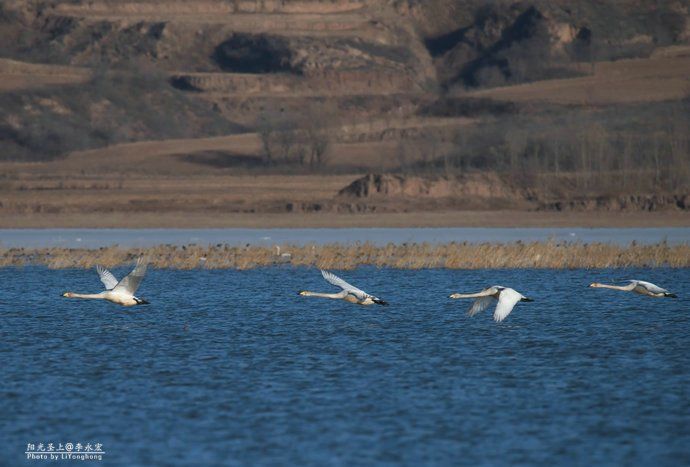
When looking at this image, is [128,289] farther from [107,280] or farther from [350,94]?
[350,94]

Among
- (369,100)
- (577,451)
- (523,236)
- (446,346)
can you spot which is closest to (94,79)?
(369,100)

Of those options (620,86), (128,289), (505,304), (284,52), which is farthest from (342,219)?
(284,52)

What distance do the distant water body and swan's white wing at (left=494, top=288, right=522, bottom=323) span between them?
65.1 ft

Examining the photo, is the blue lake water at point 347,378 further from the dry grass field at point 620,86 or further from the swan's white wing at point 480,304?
the dry grass field at point 620,86

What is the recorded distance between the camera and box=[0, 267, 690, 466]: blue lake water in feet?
52.7

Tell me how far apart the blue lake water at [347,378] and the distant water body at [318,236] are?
10229 mm

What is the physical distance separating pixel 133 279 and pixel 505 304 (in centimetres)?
595

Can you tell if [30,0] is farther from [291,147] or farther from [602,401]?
[602,401]

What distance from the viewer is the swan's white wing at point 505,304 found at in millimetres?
21938

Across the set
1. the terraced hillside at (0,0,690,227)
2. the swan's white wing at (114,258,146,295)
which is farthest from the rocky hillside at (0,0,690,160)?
the swan's white wing at (114,258,146,295)

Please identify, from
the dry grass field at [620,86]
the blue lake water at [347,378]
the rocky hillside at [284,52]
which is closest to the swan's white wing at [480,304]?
the blue lake water at [347,378]

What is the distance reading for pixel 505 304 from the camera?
A: 22016mm

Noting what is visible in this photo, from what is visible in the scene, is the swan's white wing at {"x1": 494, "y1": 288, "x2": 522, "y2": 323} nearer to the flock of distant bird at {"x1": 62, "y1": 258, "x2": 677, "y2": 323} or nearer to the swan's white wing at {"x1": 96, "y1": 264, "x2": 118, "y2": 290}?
the flock of distant bird at {"x1": 62, "y1": 258, "x2": 677, "y2": 323}

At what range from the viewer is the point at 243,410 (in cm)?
1819
